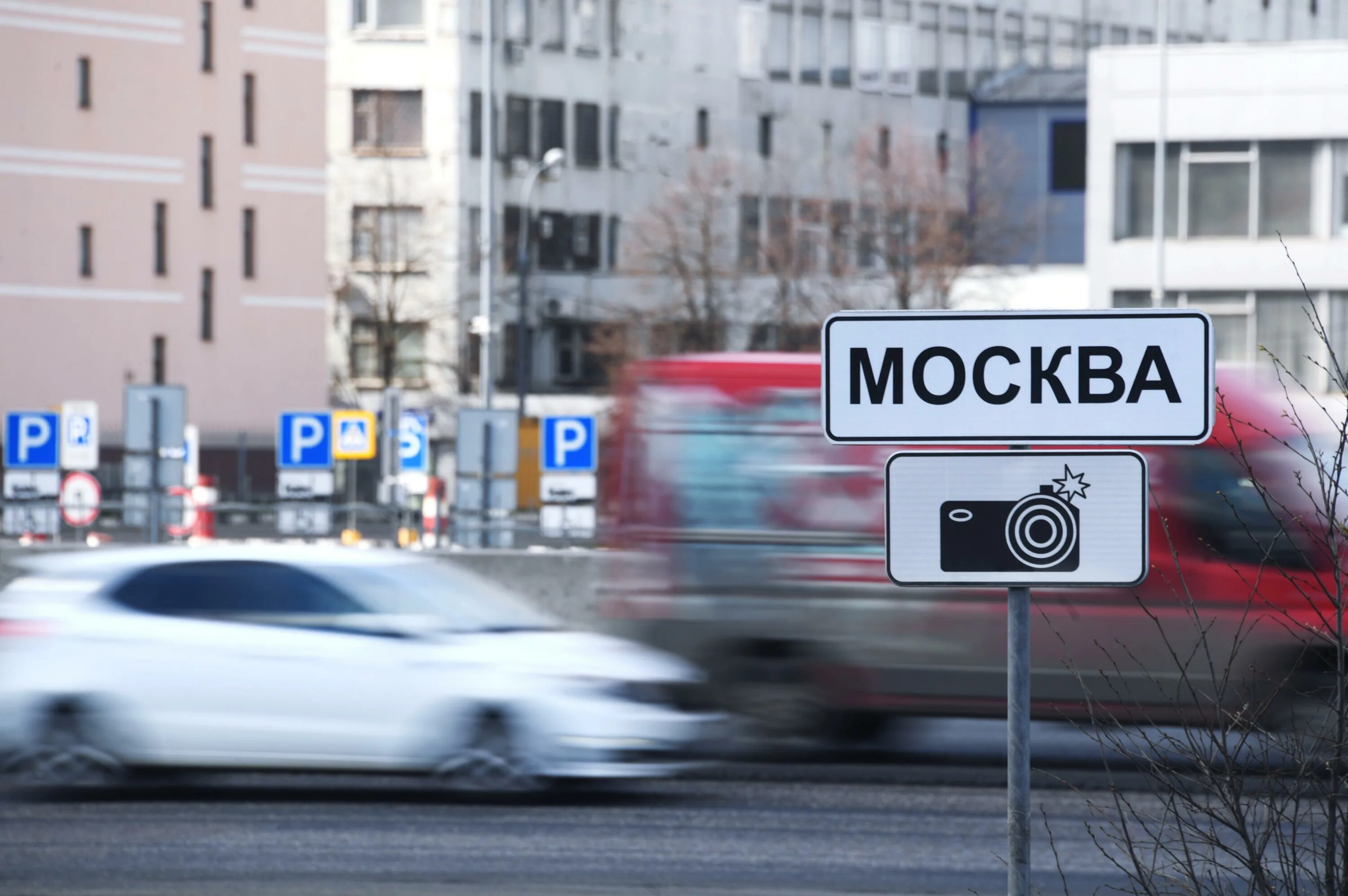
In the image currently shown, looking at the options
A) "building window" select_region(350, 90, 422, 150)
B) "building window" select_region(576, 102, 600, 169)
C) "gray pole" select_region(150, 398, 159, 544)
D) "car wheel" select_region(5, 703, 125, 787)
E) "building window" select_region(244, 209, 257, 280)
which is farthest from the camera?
"building window" select_region(576, 102, 600, 169)

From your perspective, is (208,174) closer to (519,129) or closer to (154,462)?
(519,129)

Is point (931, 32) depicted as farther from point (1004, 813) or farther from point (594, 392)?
point (1004, 813)

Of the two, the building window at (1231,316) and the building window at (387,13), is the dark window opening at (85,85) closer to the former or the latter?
the building window at (387,13)

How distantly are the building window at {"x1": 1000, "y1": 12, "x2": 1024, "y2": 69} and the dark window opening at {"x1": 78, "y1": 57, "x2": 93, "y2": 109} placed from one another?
33726 millimetres

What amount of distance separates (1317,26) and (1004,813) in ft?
244

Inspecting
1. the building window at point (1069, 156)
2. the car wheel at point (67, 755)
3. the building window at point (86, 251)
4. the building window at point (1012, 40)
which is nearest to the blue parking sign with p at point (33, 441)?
the car wheel at point (67, 755)

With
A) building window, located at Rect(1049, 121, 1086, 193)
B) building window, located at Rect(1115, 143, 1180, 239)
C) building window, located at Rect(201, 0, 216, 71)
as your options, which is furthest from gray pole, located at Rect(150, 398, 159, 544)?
building window, located at Rect(1049, 121, 1086, 193)

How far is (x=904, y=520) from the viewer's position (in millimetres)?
4371

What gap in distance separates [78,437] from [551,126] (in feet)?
126

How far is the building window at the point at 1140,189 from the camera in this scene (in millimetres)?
40156

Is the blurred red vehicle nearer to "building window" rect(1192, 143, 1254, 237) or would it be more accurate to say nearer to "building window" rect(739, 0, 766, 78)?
"building window" rect(1192, 143, 1254, 237)

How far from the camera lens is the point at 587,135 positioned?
62.5m

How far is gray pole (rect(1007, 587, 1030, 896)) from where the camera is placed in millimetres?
4094

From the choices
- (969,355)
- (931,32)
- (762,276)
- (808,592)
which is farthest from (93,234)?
(969,355)
